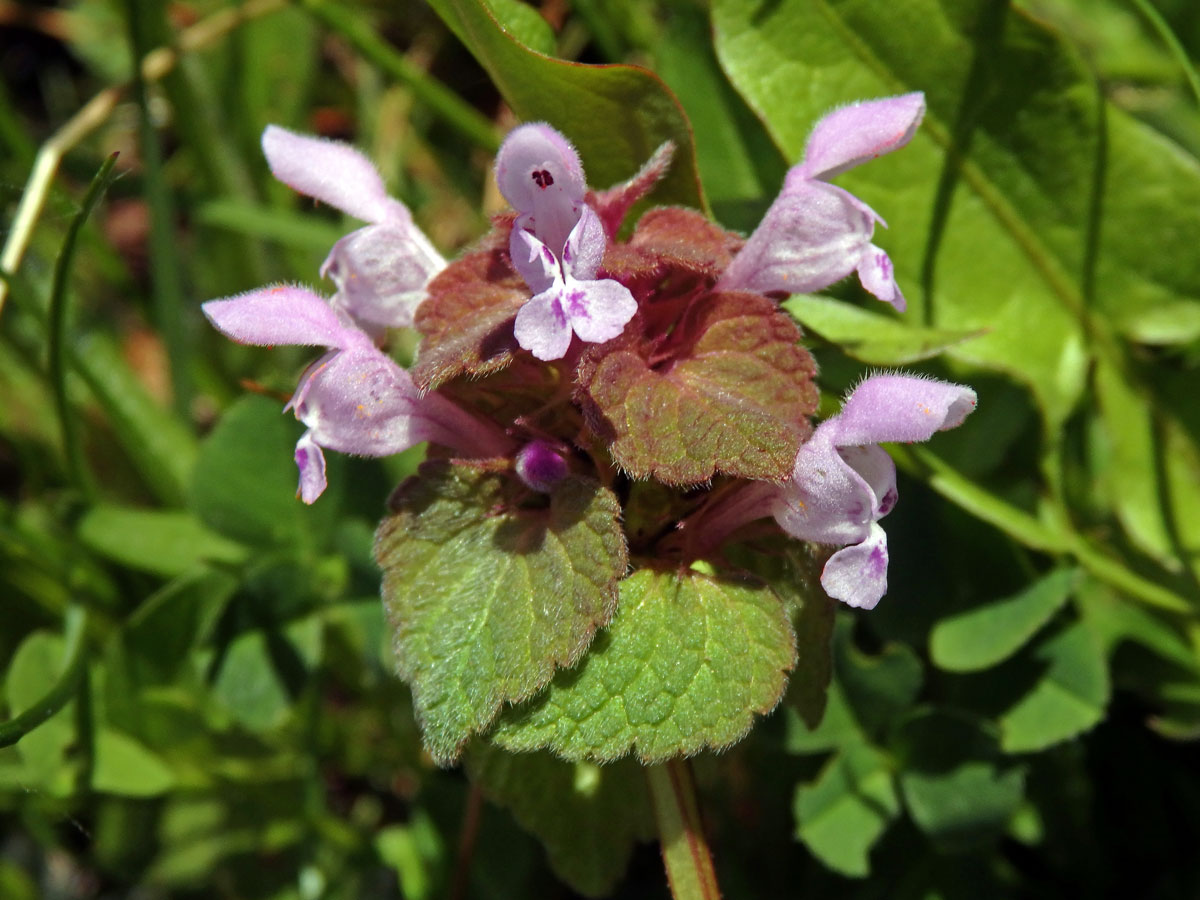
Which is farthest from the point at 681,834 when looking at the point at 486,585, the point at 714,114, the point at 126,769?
the point at 714,114

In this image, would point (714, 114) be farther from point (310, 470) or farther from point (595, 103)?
point (310, 470)

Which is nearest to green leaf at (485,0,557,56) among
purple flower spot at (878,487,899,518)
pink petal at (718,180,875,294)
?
pink petal at (718,180,875,294)

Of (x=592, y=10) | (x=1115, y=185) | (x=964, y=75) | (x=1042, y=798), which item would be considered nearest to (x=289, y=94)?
(x=592, y=10)

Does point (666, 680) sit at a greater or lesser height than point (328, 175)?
lesser

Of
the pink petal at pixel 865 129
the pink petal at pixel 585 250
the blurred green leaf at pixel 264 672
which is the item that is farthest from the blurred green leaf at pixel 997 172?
the blurred green leaf at pixel 264 672

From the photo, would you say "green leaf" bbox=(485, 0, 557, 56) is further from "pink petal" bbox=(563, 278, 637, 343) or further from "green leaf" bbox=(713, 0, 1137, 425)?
"pink petal" bbox=(563, 278, 637, 343)

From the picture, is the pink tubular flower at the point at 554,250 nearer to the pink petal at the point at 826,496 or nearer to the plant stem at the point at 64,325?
the pink petal at the point at 826,496
